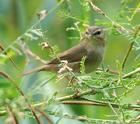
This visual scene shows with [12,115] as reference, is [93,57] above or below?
above

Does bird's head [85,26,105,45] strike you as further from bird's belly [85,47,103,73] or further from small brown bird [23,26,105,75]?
bird's belly [85,47,103,73]

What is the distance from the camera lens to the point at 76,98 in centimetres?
121

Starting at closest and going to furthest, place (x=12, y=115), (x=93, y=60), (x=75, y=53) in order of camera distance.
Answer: (x=12, y=115) < (x=93, y=60) < (x=75, y=53)

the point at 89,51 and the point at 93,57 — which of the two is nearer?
the point at 93,57

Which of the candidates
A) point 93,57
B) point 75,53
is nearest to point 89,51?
point 75,53

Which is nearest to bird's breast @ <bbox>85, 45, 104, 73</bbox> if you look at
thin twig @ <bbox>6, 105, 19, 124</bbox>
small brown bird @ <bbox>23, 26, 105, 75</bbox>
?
small brown bird @ <bbox>23, 26, 105, 75</bbox>

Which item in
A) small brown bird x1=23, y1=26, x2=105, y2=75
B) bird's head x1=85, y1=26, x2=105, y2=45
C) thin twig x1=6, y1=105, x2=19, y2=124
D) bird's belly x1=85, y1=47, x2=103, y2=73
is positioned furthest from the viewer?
bird's head x1=85, y1=26, x2=105, y2=45

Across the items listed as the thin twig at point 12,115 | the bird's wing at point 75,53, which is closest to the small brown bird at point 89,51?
the bird's wing at point 75,53

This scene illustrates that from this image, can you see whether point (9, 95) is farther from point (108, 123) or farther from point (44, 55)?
point (44, 55)

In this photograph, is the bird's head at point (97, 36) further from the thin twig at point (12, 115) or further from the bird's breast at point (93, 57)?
the thin twig at point (12, 115)

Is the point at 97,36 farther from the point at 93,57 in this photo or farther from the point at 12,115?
the point at 12,115

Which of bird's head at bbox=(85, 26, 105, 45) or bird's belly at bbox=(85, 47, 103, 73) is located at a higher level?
bird's head at bbox=(85, 26, 105, 45)

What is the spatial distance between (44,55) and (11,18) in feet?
0.94

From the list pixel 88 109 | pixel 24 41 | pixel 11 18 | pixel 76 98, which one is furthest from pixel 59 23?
pixel 24 41
